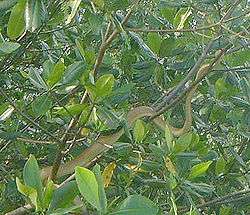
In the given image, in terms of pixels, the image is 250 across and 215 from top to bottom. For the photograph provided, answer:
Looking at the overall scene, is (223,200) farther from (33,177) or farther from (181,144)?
(33,177)

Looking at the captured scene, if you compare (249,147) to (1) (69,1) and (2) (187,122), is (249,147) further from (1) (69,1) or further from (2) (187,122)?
(1) (69,1)

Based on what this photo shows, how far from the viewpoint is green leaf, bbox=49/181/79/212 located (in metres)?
1.14

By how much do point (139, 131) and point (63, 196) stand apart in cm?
48

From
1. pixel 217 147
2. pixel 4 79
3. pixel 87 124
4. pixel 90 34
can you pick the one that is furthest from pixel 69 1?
pixel 217 147

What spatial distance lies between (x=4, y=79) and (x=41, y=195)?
104 cm

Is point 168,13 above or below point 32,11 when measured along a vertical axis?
below

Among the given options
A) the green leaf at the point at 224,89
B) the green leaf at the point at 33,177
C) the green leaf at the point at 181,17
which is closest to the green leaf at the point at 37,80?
the green leaf at the point at 33,177

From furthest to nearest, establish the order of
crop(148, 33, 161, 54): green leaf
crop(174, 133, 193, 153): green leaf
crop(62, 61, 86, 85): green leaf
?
crop(148, 33, 161, 54): green leaf, crop(174, 133, 193, 153): green leaf, crop(62, 61, 86, 85): green leaf

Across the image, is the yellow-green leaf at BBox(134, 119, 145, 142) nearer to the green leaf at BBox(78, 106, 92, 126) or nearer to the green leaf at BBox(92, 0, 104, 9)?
the green leaf at BBox(78, 106, 92, 126)

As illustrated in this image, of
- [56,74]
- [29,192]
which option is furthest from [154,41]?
[29,192]

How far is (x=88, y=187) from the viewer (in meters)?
1.02

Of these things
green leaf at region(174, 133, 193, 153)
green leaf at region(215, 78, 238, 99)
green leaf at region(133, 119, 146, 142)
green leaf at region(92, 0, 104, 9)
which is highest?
green leaf at region(92, 0, 104, 9)

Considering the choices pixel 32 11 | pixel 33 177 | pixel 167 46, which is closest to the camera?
pixel 33 177

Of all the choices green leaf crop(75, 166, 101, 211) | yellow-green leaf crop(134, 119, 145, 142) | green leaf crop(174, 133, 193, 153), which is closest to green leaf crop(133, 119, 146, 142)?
yellow-green leaf crop(134, 119, 145, 142)
